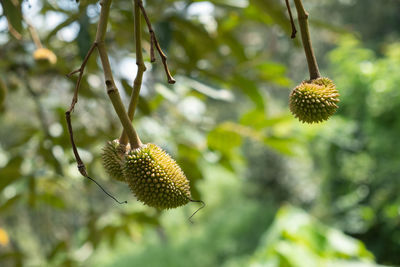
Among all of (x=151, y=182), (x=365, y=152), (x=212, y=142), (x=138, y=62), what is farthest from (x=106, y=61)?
(x=365, y=152)

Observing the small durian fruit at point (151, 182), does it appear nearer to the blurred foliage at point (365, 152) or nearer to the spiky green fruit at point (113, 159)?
the spiky green fruit at point (113, 159)

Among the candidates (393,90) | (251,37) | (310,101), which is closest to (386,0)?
(251,37)

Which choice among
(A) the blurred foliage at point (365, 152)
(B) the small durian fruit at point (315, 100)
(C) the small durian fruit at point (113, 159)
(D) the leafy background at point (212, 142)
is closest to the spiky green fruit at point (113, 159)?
(C) the small durian fruit at point (113, 159)

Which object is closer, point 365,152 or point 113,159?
point 113,159

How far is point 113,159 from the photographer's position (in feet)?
1.63

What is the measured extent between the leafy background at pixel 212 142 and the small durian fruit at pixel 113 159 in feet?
1.07

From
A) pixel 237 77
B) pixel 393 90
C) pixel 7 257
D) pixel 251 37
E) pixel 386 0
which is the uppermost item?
pixel 251 37

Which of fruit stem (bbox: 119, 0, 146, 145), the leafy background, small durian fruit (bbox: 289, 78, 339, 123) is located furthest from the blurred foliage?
fruit stem (bbox: 119, 0, 146, 145)

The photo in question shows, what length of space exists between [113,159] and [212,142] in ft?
2.24

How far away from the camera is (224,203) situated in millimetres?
5789

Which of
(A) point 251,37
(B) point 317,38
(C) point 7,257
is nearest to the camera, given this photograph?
(C) point 7,257

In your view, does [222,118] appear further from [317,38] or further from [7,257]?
[7,257]

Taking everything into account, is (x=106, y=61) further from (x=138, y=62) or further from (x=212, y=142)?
(x=212, y=142)

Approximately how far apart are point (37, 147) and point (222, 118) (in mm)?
5894
